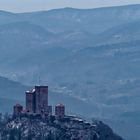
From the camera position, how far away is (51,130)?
104000 mm

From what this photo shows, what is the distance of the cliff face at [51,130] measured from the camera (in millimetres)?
102875

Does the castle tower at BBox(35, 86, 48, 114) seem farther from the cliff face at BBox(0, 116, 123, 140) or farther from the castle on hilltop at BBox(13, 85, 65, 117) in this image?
the cliff face at BBox(0, 116, 123, 140)

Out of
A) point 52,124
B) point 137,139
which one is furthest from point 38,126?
point 137,139

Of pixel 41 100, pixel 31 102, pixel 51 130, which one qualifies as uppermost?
pixel 41 100

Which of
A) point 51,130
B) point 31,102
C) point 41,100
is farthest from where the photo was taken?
point 31,102

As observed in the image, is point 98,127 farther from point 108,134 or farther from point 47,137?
point 47,137

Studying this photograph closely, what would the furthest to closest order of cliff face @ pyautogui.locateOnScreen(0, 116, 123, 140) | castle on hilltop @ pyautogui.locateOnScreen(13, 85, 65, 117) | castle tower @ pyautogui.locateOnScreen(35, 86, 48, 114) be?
castle tower @ pyautogui.locateOnScreen(35, 86, 48, 114), castle on hilltop @ pyautogui.locateOnScreen(13, 85, 65, 117), cliff face @ pyautogui.locateOnScreen(0, 116, 123, 140)

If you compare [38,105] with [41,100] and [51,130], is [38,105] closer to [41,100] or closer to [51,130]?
[41,100]

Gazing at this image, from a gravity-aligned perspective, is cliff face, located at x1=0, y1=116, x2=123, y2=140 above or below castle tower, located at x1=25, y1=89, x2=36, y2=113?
below

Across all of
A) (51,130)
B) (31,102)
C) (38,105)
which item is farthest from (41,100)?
(51,130)

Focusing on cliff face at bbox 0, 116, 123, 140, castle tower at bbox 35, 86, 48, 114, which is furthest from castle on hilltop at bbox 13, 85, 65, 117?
cliff face at bbox 0, 116, 123, 140

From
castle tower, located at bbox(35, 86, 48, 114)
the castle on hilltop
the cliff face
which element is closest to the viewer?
the cliff face

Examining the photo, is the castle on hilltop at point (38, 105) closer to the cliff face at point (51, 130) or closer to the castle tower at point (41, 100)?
the castle tower at point (41, 100)

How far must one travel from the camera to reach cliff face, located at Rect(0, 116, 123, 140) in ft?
338
